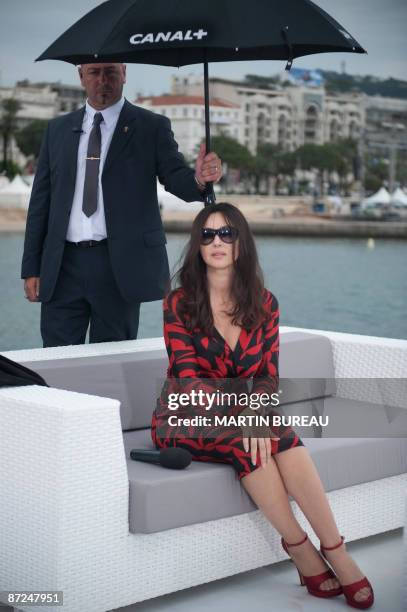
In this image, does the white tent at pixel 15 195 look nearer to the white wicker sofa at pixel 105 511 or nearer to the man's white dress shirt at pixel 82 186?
the man's white dress shirt at pixel 82 186

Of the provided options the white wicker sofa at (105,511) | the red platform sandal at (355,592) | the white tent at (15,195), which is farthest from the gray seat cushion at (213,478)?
the white tent at (15,195)

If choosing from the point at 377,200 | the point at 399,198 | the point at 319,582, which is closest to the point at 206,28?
the point at 319,582

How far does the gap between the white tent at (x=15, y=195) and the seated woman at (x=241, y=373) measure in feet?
156

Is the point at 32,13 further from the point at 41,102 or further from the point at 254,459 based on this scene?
the point at 254,459

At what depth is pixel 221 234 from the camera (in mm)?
2803

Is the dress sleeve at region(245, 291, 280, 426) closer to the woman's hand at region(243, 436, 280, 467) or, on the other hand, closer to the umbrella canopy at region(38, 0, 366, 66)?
the woman's hand at region(243, 436, 280, 467)

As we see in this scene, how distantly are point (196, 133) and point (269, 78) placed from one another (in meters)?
17.9

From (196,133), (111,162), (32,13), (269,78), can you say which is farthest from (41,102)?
(111,162)

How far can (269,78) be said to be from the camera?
94.1m

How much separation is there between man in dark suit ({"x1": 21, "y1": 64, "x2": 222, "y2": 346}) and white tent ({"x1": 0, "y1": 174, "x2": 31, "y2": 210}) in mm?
46666

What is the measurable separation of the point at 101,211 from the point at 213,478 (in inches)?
45.2

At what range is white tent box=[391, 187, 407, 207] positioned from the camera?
203ft

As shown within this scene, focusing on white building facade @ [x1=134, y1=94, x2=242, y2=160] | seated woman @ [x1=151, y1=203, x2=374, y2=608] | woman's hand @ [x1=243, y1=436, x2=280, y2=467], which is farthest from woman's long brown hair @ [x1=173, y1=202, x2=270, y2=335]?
white building facade @ [x1=134, y1=94, x2=242, y2=160]

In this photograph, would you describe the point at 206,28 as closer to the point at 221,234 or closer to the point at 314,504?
the point at 221,234
